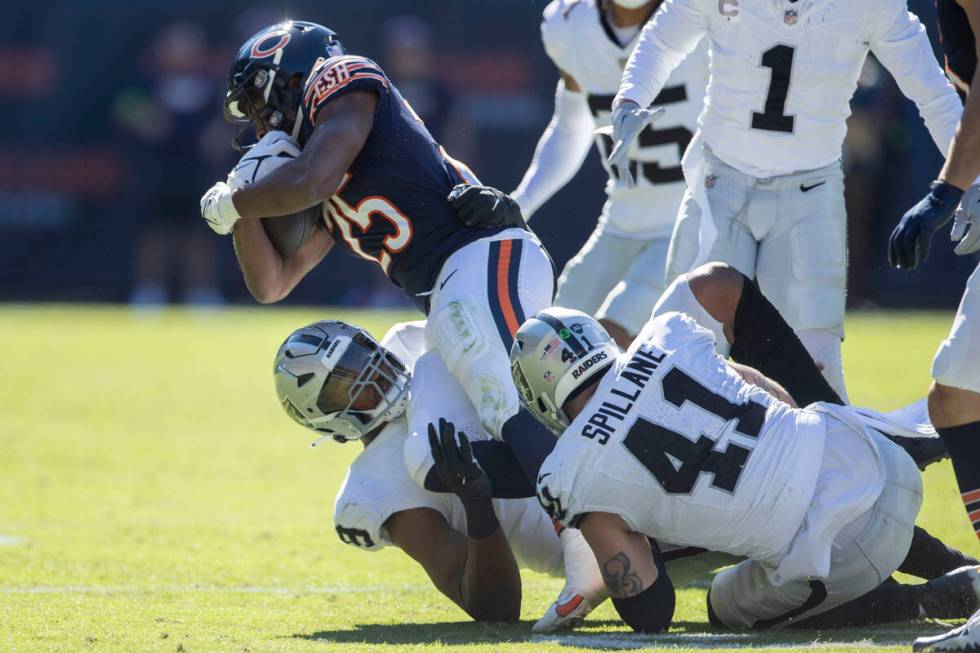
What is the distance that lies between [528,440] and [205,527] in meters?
2.27

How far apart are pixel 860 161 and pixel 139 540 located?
1017cm

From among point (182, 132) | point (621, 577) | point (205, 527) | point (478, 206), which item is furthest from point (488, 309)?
point (182, 132)

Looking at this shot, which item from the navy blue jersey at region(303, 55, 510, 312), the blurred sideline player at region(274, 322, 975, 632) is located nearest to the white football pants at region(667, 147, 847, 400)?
the navy blue jersey at region(303, 55, 510, 312)

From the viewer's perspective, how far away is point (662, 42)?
523cm

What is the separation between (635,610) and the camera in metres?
3.91

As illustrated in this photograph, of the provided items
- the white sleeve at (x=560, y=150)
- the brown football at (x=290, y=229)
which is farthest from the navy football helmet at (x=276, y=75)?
the white sleeve at (x=560, y=150)

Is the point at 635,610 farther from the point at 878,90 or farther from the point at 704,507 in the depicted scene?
the point at 878,90

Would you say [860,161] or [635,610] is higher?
[635,610]

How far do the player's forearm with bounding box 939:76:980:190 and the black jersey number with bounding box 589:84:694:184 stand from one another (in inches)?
102

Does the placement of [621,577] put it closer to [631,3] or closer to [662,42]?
[662,42]

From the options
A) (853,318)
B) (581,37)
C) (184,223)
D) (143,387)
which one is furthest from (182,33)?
(581,37)

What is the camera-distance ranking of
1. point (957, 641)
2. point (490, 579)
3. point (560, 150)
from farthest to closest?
point (560, 150), point (490, 579), point (957, 641)

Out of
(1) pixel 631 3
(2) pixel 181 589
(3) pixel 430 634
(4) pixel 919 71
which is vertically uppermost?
(4) pixel 919 71

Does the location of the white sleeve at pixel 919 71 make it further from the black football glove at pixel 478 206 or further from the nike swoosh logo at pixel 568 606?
the nike swoosh logo at pixel 568 606
